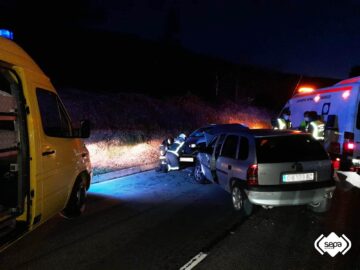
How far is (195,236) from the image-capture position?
16.1 feet

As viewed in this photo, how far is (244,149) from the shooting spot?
593cm

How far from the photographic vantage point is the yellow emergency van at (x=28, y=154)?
390 centimetres

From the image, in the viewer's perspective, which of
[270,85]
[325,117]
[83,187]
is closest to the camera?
[83,187]

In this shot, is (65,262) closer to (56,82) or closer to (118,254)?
(118,254)

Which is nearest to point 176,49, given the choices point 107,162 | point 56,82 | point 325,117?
point 56,82

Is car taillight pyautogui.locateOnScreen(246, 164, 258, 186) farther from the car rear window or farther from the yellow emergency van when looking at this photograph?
the yellow emergency van

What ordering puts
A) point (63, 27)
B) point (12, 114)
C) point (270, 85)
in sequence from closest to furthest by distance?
point (12, 114) < point (63, 27) < point (270, 85)

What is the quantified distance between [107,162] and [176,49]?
1943cm

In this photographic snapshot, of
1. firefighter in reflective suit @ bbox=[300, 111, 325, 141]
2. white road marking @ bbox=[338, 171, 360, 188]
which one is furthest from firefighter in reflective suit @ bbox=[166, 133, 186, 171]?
white road marking @ bbox=[338, 171, 360, 188]

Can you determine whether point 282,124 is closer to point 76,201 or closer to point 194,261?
point 76,201

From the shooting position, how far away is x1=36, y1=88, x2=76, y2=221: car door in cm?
431

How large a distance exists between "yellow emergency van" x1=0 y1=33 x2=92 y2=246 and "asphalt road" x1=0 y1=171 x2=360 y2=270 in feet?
1.67

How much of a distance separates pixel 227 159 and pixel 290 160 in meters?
1.40

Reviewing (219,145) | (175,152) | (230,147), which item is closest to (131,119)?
(175,152)
